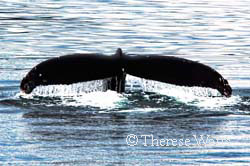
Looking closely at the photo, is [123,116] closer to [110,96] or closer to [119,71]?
[119,71]

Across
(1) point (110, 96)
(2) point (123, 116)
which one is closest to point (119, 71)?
(1) point (110, 96)

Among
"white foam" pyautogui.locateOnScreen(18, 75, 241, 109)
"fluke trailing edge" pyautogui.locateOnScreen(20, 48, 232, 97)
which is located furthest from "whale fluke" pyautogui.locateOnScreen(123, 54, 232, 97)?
"white foam" pyautogui.locateOnScreen(18, 75, 241, 109)

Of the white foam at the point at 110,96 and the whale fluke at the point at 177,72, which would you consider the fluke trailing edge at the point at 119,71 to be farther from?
the white foam at the point at 110,96

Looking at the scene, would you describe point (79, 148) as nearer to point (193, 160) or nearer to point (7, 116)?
point (193, 160)

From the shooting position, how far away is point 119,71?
38.8ft

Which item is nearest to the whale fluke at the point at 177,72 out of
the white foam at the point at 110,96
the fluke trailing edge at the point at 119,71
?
the fluke trailing edge at the point at 119,71

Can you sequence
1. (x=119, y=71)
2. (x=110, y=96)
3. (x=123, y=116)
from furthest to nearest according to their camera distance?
(x=110, y=96)
(x=119, y=71)
(x=123, y=116)

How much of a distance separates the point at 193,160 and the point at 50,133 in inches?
75.2

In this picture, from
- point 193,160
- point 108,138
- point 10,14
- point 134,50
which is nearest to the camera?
point 193,160

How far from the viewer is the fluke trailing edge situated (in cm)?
1173

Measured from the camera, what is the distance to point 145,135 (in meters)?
10.3

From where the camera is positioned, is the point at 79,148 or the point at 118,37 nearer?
the point at 79,148

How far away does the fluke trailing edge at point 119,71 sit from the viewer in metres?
11.7

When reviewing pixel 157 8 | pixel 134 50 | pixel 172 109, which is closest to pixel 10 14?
pixel 157 8
